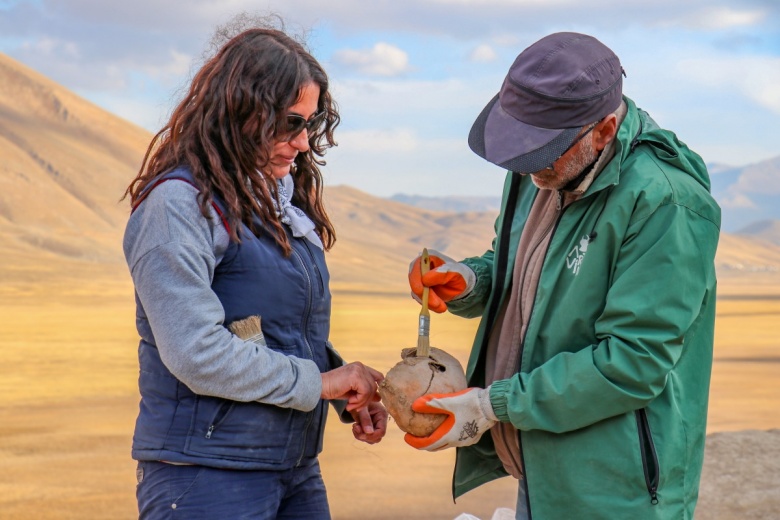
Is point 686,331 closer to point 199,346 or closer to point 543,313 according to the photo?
point 543,313

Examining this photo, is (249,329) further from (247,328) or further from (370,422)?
(370,422)

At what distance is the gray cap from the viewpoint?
7.51 ft

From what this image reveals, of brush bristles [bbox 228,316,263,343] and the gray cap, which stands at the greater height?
the gray cap

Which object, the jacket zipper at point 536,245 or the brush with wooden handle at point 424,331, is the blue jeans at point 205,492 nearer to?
the brush with wooden handle at point 424,331

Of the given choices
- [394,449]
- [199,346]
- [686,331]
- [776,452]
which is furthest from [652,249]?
[394,449]

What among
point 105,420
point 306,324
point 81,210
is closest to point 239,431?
point 306,324

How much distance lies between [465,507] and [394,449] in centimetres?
208

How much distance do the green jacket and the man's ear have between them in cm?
4

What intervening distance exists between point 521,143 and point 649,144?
0.37 m

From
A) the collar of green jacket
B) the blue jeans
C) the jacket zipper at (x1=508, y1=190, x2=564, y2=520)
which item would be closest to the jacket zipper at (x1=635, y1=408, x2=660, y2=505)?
the jacket zipper at (x1=508, y1=190, x2=564, y2=520)

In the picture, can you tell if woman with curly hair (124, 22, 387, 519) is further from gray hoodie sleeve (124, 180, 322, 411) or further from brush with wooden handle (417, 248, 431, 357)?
brush with wooden handle (417, 248, 431, 357)

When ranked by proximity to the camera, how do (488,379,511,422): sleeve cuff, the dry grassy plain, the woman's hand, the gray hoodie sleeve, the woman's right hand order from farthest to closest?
1. the dry grassy plain
2. the woman's hand
3. the woman's right hand
4. (488,379,511,422): sleeve cuff
5. the gray hoodie sleeve

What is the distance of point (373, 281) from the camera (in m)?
27.7

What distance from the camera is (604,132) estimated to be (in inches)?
93.8
